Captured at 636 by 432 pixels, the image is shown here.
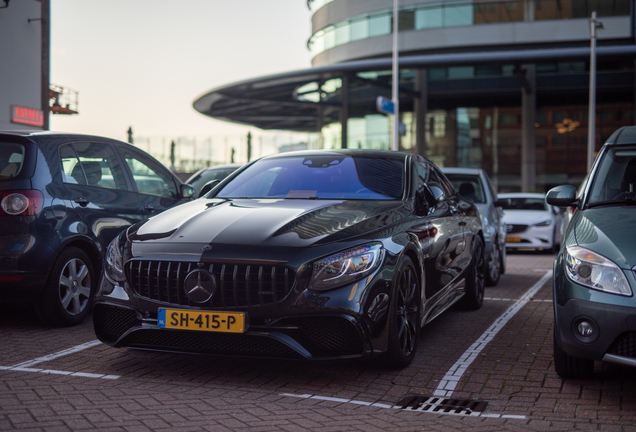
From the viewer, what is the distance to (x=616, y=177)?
200 inches

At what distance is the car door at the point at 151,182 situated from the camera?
7320 mm

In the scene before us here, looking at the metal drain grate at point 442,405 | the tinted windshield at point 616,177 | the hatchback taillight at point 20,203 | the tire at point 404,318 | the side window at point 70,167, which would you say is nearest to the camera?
the metal drain grate at point 442,405

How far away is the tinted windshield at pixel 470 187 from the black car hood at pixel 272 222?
17.0 ft

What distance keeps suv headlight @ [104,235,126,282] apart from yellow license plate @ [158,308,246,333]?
500 millimetres

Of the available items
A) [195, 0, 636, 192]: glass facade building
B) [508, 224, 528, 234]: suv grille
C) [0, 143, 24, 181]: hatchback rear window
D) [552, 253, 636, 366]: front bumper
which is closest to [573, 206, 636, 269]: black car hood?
[552, 253, 636, 366]: front bumper

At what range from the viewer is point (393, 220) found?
491 centimetres

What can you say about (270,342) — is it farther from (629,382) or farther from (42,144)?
(42,144)

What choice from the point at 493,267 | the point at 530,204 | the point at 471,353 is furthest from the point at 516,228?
the point at 471,353

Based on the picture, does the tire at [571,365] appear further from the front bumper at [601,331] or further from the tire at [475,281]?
the tire at [475,281]

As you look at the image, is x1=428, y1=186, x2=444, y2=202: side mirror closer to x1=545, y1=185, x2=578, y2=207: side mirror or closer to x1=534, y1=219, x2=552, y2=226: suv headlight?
x1=545, y1=185, x2=578, y2=207: side mirror

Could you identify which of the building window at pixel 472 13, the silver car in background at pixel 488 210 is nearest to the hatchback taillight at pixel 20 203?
the silver car in background at pixel 488 210

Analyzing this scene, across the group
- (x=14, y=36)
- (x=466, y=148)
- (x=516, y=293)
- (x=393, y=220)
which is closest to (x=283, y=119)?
(x=466, y=148)

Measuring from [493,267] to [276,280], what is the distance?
6221mm

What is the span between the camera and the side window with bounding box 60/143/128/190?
251 inches
